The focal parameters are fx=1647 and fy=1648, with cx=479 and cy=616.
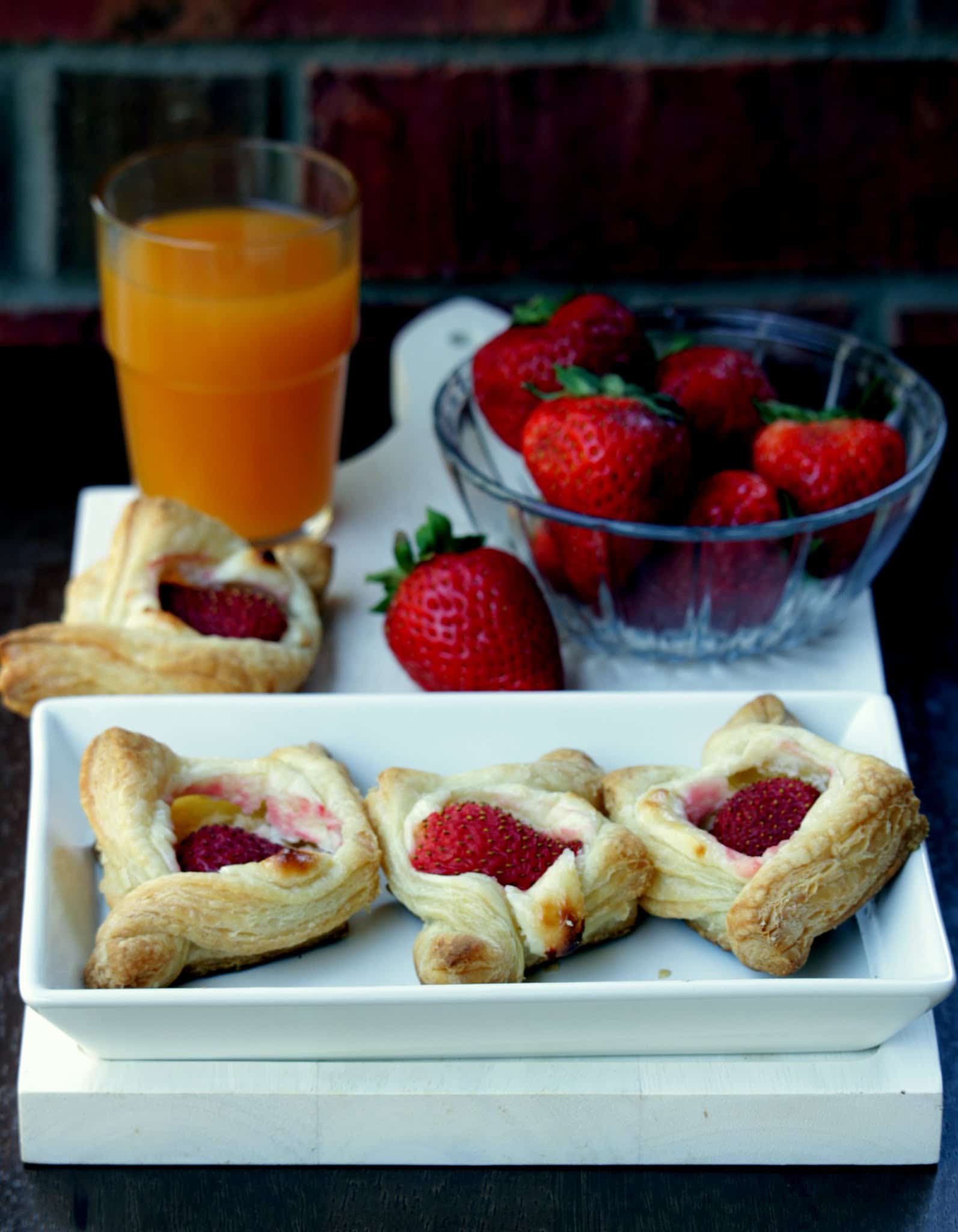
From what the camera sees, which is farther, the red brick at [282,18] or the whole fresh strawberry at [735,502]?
the red brick at [282,18]

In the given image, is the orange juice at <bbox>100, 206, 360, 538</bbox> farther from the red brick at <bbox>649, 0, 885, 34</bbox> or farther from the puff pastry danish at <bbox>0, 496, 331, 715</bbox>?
the red brick at <bbox>649, 0, 885, 34</bbox>

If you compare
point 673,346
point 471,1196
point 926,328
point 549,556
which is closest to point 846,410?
point 673,346

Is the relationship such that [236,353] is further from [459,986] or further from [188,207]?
[459,986]

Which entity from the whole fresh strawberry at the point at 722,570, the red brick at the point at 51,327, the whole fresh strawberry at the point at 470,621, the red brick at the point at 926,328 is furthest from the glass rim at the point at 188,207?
the red brick at the point at 926,328

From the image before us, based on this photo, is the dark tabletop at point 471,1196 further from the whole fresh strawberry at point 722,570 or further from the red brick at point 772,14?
the red brick at point 772,14

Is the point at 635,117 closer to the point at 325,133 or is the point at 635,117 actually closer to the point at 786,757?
the point at 325,133

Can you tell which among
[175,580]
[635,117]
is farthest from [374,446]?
[635,117]
